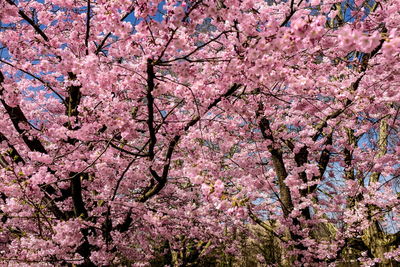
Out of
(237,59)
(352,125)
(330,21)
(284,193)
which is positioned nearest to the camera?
(237,59)

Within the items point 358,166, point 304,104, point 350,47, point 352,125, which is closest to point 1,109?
point 304,104

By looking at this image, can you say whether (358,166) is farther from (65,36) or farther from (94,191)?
(65,36)

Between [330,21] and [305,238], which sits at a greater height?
[330,21]

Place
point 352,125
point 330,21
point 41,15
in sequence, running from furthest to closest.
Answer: point 330,21 → point 352,125 → point 41,15

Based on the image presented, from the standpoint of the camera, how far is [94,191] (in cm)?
734

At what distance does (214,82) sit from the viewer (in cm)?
514

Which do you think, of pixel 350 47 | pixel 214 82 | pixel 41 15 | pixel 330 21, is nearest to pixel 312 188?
pixel 214 82

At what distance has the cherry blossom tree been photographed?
376 centimetres

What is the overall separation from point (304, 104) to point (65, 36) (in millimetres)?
5301

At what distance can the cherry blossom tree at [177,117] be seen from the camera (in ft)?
12.3

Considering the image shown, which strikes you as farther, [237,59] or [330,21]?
[330,21]

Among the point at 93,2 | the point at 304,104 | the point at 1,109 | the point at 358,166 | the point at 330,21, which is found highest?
the point at 330,21

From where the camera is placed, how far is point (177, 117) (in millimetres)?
6613

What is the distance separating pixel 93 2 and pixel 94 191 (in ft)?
13.6
